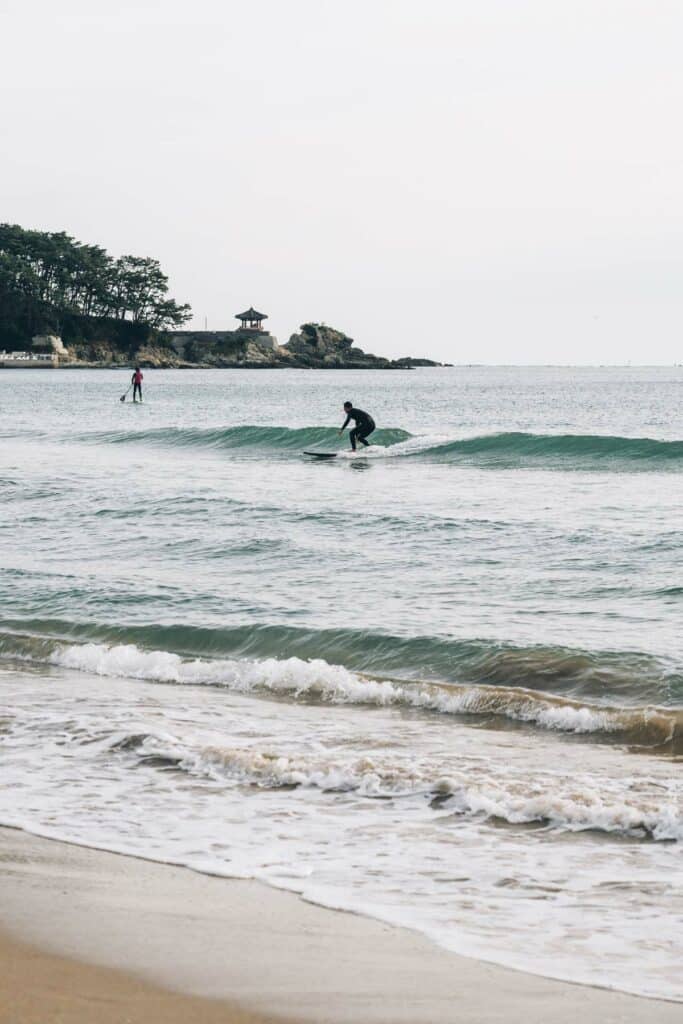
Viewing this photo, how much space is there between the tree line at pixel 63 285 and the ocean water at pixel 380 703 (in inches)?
5992

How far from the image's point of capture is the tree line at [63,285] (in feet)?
549

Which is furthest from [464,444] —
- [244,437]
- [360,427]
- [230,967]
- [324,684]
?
[230,967]

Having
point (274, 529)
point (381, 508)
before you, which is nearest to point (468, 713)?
point (274, 529)

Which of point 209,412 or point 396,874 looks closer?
point 396,874

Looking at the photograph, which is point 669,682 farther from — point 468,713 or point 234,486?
point 234,486

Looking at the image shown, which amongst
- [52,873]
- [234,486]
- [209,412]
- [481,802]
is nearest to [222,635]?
[481,802]

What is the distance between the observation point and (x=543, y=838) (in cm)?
586

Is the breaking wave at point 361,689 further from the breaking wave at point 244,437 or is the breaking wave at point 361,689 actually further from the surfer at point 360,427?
the breaking wave at point 244,437

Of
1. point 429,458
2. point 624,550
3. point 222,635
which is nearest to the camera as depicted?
point 222,635

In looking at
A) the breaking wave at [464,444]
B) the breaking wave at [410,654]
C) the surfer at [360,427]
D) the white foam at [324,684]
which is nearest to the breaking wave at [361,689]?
the white foam at [324,684]

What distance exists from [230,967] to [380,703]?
5128 millimetres

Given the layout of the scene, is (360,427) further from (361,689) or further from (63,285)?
(63,285)

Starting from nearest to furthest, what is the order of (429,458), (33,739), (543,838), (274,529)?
(543,838) → (33,739) → (274,529) → (429,458)

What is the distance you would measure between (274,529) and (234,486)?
8.52m
